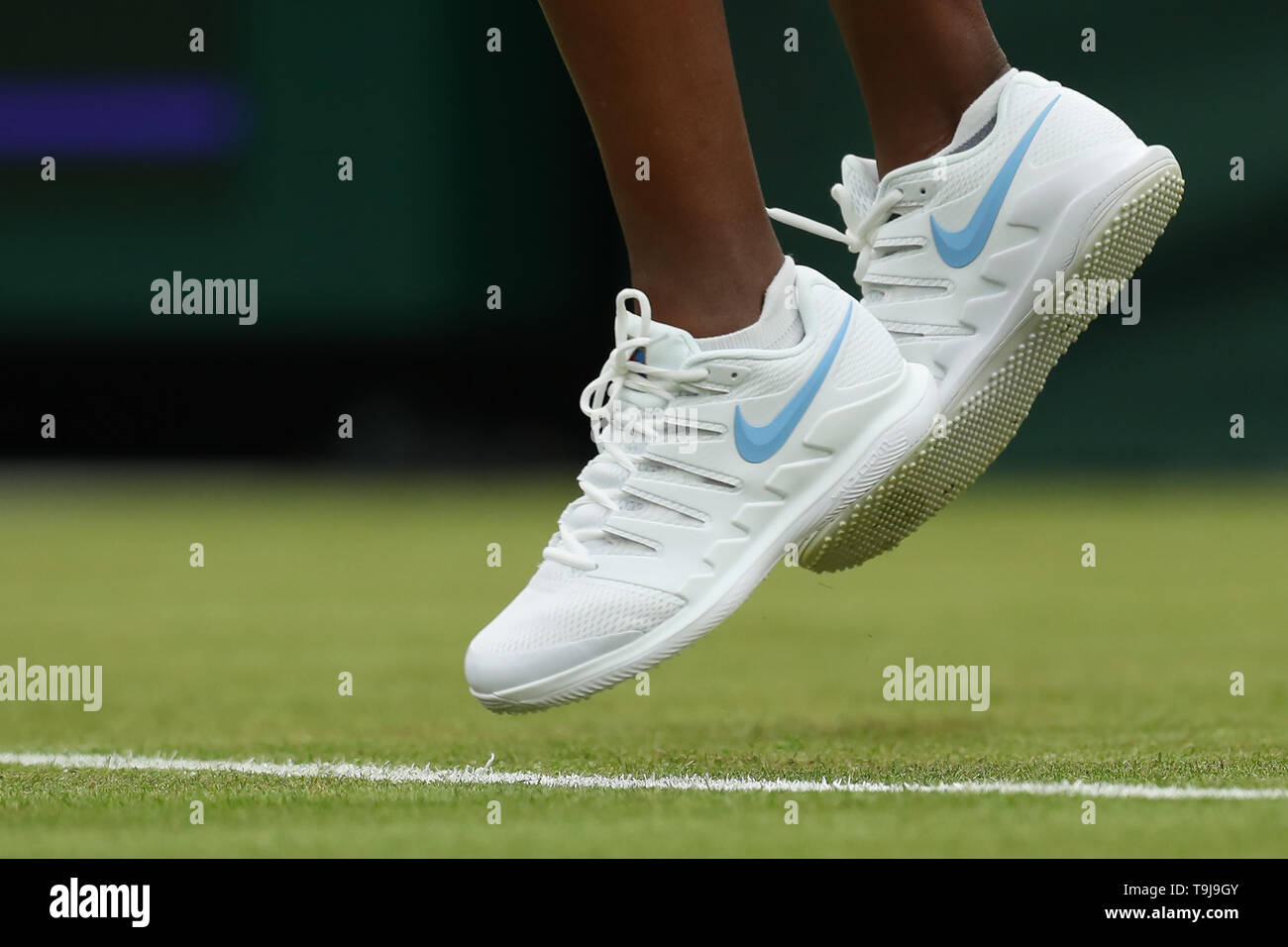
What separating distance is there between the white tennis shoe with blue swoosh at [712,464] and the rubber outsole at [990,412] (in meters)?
0.02

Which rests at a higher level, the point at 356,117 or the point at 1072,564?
the point at 356,117

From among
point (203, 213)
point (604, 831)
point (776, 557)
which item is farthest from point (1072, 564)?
point (203, 213)

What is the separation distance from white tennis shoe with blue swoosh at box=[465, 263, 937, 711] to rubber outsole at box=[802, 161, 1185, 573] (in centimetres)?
2

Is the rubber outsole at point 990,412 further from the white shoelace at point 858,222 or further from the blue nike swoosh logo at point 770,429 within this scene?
the white shoelace at point 858,222

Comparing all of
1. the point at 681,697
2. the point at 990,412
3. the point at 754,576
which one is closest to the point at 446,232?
the point at 681,697

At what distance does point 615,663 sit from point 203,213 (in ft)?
18.8

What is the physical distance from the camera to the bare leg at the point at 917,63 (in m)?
1.96

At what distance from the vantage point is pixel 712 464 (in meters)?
1.77

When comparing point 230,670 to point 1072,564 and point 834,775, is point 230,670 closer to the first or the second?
point 834,775

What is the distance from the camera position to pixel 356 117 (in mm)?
6984

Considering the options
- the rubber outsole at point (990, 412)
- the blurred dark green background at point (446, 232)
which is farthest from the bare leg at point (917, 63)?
the blurred dark green background at point (446, 232)

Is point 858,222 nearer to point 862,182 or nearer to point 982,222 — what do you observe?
point 862,182

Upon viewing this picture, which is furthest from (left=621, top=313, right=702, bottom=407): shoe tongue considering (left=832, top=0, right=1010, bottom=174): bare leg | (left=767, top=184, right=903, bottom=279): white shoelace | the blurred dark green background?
the blurred dark green background

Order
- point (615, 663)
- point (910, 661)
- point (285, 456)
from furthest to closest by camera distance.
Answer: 1. point (285, 456)
2. point (910, 661)
3. point (615, 663)
